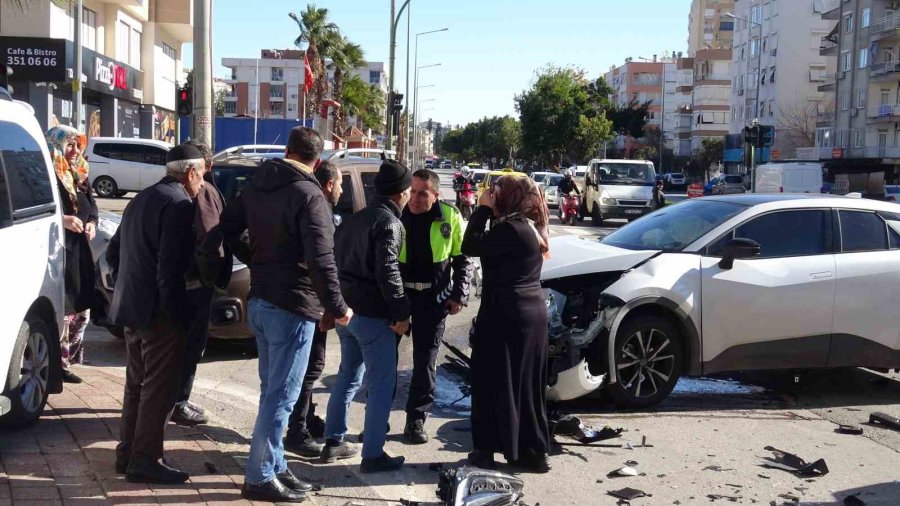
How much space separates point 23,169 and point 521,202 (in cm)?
309

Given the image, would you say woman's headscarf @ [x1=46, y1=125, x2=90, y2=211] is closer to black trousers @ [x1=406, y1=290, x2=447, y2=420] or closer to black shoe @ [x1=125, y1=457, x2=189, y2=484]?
black shoe @ [x1=125, y1=457, x2=189, y2=484]

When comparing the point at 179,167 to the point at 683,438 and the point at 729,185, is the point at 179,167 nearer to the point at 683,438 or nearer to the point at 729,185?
the point at 683,438

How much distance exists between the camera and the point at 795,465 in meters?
5.95

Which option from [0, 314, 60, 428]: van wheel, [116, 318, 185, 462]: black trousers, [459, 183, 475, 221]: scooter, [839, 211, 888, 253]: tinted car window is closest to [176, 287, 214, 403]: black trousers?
[116, 318, 185, 462]: black trousers

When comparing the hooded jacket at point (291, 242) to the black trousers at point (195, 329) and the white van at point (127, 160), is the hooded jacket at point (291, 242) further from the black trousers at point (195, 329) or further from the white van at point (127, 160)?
the white van at point (127, 160)

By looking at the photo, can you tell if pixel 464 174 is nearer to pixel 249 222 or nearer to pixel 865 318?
pixel 865 318

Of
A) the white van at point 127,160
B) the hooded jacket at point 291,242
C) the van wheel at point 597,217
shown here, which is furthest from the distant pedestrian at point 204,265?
the white van at point 127,160

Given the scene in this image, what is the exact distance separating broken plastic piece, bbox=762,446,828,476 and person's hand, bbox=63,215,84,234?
488 cm

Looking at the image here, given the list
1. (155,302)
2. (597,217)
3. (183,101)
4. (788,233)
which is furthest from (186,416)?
(597,217)

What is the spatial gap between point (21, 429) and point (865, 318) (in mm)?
6172

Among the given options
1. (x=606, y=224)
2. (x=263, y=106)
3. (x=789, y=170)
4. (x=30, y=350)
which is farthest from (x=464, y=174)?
(x=263, y=106)

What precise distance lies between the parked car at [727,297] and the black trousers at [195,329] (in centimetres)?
244

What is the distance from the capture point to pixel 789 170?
3177 centimetres

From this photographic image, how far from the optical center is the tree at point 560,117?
6812cm
